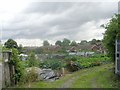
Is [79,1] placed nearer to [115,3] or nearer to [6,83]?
[115,3]

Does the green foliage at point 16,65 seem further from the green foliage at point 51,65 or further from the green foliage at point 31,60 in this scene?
the green foliage at point 51,65

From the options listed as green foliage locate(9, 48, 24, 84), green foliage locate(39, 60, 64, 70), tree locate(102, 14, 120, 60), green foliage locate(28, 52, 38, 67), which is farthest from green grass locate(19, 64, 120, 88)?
green foliage locate(39, 60, 64, 70)

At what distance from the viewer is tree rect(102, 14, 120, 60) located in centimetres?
1224

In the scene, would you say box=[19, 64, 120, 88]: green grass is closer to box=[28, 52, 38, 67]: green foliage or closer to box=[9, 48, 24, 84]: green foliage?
box=[9, 48, 24, 84]: green foliage

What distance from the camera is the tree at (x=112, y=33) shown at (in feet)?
40.2

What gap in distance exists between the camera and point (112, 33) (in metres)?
12.9

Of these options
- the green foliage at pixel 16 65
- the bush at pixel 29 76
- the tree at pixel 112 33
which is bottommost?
the bush at pixel 29 76

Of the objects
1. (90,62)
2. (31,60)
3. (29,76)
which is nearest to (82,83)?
(29,76)

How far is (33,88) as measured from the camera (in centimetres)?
1079

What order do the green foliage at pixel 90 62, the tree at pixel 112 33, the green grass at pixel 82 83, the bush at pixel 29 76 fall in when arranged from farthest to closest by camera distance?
1. the green foliage at pixel 90 62
2. the tree at pixel 112 33
3. the bush at pixel 29 76
4. the green grass at pixel 82 83

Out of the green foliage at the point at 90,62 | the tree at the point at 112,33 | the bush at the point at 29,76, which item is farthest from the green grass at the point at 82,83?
the green foliage at the point at 90,62

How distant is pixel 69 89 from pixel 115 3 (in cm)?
455

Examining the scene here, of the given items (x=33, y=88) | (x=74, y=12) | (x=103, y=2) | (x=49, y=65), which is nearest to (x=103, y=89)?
(x=33, y=88)

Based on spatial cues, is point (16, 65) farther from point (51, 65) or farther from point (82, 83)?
point (51, 65)
